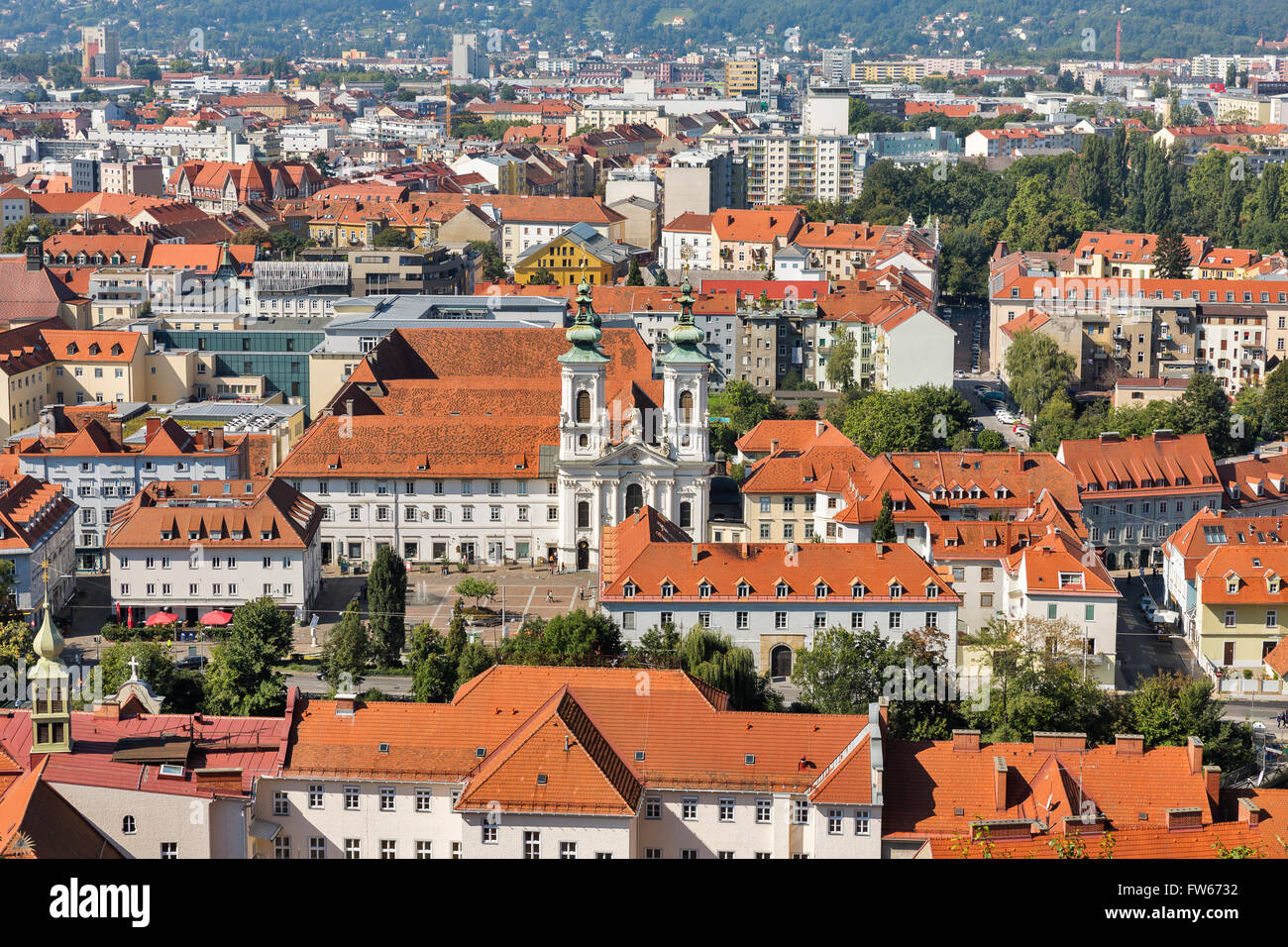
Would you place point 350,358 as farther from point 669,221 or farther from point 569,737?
point 669,221

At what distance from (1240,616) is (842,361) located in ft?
103

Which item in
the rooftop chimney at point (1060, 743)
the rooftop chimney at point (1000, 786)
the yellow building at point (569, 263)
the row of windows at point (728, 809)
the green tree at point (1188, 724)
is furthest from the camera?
the yellow building at point (569, 263)

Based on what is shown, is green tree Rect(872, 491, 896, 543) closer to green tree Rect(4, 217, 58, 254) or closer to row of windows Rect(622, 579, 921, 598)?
row of windows Rect(622, 579, 921, 598)

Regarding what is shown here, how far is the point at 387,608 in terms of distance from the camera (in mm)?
40656

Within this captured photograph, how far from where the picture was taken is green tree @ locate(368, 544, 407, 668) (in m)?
39.8

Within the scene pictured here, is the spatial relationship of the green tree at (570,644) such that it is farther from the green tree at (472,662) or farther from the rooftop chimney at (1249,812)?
the rooftop chimney at (1249,812)

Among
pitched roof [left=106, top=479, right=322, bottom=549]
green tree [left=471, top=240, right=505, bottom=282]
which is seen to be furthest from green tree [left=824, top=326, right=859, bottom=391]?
pitched roof [left=106, top=479, right=322, bottom=549]

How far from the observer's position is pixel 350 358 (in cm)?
6138

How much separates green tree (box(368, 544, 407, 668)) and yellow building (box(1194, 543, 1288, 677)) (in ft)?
55.8

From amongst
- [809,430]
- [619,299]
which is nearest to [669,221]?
[619,299]

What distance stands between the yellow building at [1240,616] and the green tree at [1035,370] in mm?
26691

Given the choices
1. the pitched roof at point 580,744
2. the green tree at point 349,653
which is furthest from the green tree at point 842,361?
the pitched roof at point 580,744

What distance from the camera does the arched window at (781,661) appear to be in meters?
39.3
